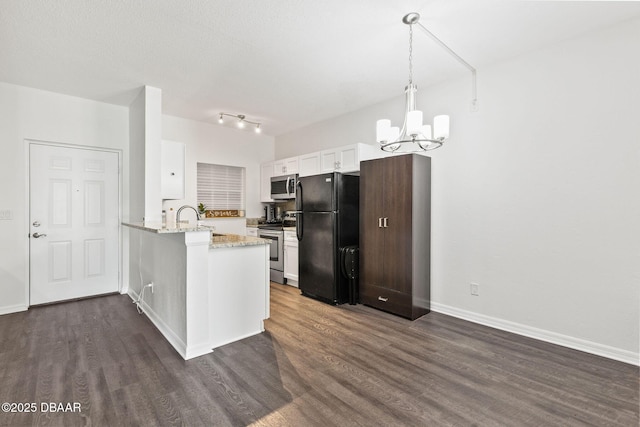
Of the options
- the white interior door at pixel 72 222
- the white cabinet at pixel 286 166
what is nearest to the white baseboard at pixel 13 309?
the white interior door at pixel 72 222

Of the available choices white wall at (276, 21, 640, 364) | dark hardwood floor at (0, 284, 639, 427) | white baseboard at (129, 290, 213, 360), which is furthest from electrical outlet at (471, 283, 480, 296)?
white baseboard at (129, 290, 213, 360)

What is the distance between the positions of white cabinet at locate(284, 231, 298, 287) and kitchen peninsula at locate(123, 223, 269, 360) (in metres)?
1.59

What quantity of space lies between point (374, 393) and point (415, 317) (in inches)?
60.0

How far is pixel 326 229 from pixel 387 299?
1143 mm

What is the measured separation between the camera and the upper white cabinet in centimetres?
414

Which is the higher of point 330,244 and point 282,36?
point 282,36

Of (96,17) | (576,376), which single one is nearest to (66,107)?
(96,17)

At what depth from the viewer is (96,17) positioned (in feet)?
7.76

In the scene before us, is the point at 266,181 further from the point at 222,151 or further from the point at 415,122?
the point at 415,122

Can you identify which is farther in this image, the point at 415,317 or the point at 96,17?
the point at 415,317

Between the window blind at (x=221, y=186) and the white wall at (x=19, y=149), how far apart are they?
1813 mm

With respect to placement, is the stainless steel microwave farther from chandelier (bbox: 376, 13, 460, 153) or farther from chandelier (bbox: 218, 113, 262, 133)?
chandelier (bbox: 376, 13, 460, 153)

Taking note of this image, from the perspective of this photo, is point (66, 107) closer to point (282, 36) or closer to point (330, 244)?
point (282, 36)

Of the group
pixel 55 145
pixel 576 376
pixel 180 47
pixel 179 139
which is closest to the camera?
pixel 576 376
